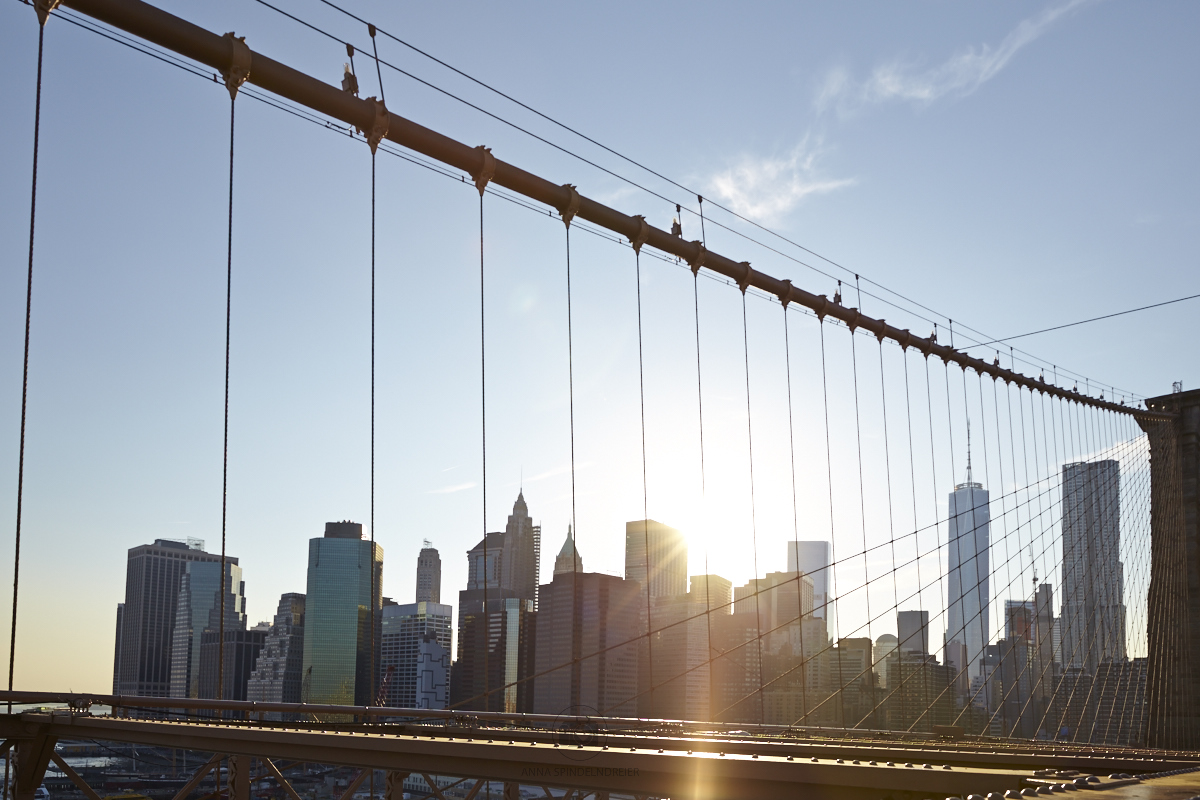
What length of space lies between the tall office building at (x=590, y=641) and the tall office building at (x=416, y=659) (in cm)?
3364

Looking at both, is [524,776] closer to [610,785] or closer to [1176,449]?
[610,785]

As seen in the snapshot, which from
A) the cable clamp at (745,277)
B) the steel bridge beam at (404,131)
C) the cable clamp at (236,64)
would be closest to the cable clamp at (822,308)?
the steel bridge beam at (404,131)

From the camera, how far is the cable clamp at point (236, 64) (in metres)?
13.9

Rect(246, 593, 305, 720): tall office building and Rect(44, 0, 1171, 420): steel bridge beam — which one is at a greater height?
Rect(44, 0, 1171, 420): steel bridge beam

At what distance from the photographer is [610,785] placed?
38.3 ft

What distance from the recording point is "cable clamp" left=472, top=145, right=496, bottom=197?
1727cm

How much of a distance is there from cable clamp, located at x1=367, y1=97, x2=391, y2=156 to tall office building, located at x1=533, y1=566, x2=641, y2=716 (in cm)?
8237

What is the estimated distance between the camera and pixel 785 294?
26.0 meters

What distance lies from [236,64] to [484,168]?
4.43 metres

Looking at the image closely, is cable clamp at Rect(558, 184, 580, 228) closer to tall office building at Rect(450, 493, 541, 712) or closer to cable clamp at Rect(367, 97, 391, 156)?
cable clamp at Rect(367, 97, 391, 156)

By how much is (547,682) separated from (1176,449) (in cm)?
9487

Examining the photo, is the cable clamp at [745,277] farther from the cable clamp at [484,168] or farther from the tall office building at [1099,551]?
the tall office building at [1099,551]

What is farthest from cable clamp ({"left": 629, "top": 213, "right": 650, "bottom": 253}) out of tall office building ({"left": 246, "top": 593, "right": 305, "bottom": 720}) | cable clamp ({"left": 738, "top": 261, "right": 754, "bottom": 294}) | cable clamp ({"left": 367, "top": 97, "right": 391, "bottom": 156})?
tall office building ({"left": 246, "top": 593, "right": 305, "bottom": 720})

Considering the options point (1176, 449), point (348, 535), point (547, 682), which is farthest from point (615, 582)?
point (348, 535)
